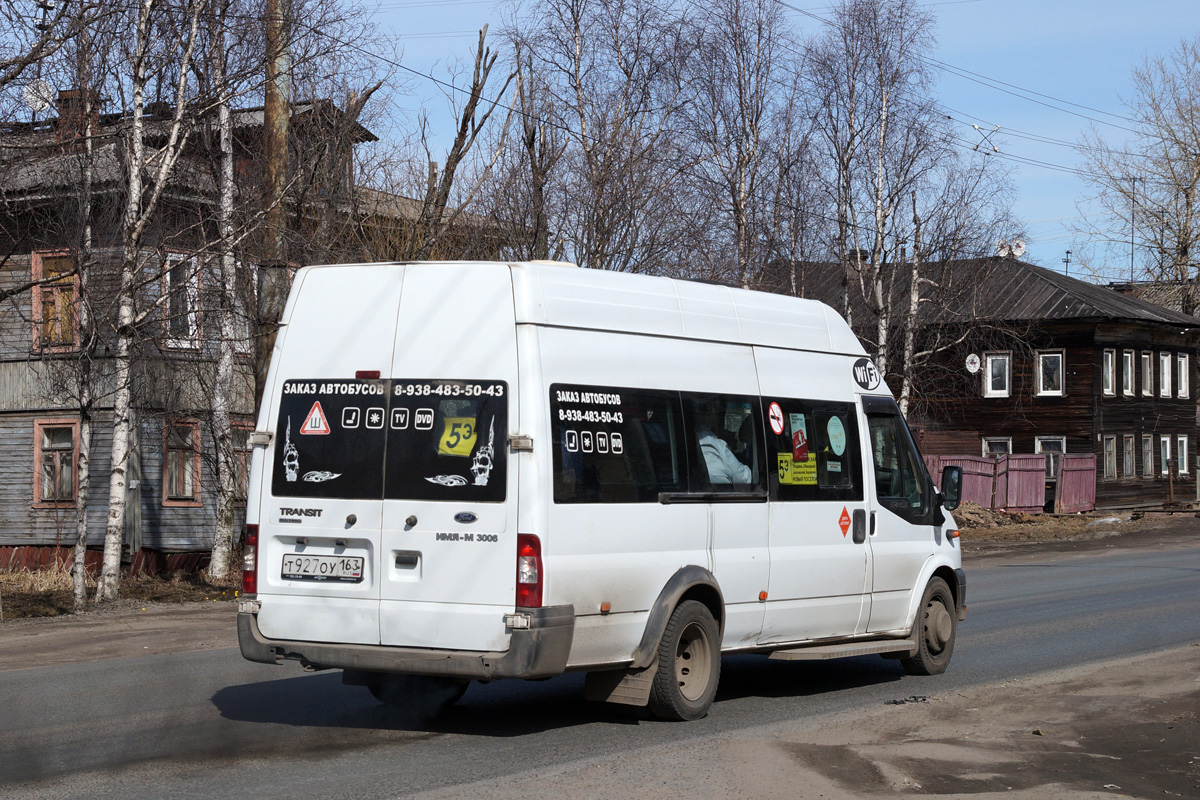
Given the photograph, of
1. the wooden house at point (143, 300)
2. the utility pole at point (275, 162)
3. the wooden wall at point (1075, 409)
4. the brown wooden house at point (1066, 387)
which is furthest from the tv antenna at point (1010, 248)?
the utility pole at point (275, 162)

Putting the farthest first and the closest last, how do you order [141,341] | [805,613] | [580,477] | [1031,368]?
[1031,368] → [141,341] → [805,613] → [580,477]

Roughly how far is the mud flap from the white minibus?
0.01 m

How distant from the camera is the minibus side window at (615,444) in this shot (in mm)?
7457

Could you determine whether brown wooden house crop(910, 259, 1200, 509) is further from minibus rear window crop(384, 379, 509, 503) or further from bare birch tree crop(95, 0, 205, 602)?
minibus rear window crop(384, 379, 509, 503)

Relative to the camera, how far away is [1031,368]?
4753cm

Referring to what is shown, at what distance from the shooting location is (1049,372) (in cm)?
4747

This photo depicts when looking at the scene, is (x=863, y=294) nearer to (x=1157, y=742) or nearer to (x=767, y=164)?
(x=767, y=164)

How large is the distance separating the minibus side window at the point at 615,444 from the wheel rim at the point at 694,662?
93cm

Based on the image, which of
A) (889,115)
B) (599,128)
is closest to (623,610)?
(599,128)

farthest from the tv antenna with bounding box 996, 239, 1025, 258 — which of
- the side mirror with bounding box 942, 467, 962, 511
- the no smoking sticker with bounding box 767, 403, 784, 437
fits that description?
the no smoking sticker with bounding box 767, 403, 784, 437

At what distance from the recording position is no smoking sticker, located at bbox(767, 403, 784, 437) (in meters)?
9.07

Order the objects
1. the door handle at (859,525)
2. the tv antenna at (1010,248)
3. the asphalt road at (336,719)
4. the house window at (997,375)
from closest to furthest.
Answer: the asphalt road at (336,719)
the door handle at (859,525)
the tv antenna at (1010,248)
the house window at (997,375)

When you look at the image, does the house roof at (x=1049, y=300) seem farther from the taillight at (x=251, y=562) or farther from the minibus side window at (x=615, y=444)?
the taillight at (x=251, y=562)

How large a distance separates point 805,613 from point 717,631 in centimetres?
105
